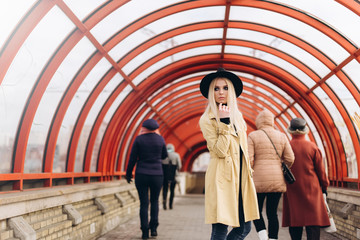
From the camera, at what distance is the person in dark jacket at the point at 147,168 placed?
22.0ft

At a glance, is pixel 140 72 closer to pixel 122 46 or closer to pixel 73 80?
pixel 122 46

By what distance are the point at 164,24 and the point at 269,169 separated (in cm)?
485

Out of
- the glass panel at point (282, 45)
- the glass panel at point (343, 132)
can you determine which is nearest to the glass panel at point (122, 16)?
the glass panel at point (282, 45)

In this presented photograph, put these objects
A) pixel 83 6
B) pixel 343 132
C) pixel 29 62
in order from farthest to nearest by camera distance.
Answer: pixel 343 132, pixel 83 6, pixel 29 62

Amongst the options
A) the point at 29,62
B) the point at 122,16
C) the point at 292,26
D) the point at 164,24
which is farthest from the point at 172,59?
the point at 29,62

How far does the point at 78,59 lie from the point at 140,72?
2850mm

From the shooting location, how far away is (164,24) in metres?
8.82

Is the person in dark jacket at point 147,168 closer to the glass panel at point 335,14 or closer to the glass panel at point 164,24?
the glass panel at point 164,24

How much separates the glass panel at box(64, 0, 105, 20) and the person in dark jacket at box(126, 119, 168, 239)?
6.77ft

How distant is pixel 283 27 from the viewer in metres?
9.03

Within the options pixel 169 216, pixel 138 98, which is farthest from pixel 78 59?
pixel 169 216

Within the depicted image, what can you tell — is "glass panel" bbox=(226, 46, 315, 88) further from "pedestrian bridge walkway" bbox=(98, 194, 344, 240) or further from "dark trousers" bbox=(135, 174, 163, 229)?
"dark trousers" bbox=(135, 174, 163, 229)

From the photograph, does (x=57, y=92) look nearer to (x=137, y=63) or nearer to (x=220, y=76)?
(x=137, y=63)

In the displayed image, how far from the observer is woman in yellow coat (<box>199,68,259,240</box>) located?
3.38 m
